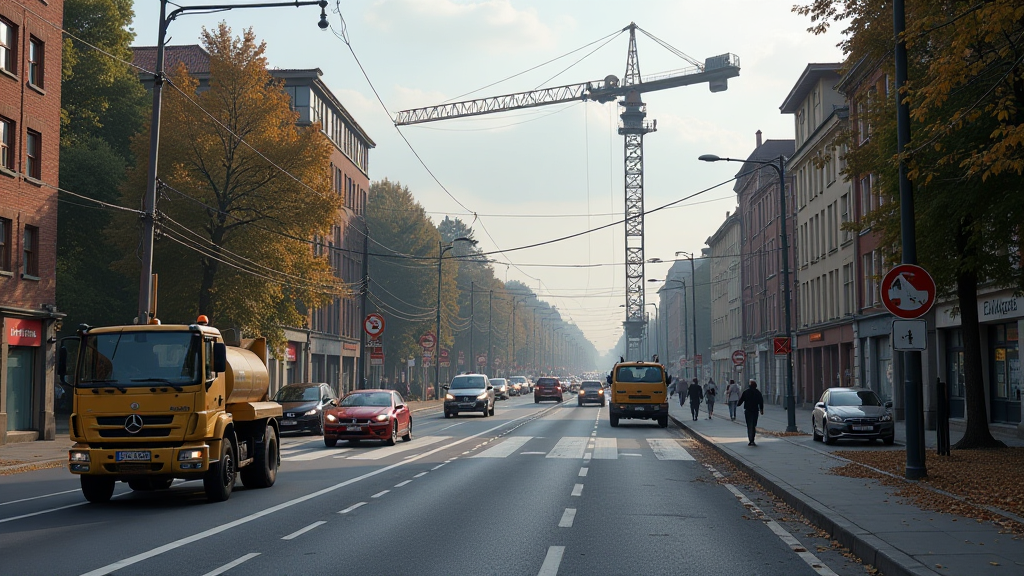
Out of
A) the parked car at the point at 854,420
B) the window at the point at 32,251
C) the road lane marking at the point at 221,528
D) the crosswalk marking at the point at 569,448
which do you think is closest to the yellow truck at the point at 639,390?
the crosswalk marking at the point at 569,448

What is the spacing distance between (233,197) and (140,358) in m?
23.6

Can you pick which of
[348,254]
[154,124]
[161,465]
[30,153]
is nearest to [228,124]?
[30,153]

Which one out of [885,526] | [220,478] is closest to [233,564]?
[220,478]

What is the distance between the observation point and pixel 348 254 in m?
73.9

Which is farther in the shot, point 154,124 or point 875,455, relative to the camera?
point 154,124

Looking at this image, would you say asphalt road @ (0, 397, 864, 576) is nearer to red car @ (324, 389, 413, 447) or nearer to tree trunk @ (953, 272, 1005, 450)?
red car @ (324, 389, 413, 447)

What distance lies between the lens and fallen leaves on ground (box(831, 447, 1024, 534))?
1223cm

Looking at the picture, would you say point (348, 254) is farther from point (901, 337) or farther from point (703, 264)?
point (703, 264)

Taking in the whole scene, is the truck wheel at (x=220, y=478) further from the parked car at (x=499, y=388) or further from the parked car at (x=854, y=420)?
the parked car at (x=499, y=388)

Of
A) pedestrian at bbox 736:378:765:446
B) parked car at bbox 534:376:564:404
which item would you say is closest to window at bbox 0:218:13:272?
pedestrian at bbox 736:378:765:446

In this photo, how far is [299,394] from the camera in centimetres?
3328

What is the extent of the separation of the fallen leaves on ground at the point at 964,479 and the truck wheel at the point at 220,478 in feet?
29.5

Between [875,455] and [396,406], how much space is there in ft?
39.8

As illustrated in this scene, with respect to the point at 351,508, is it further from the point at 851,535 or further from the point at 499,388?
the point at 499,388
